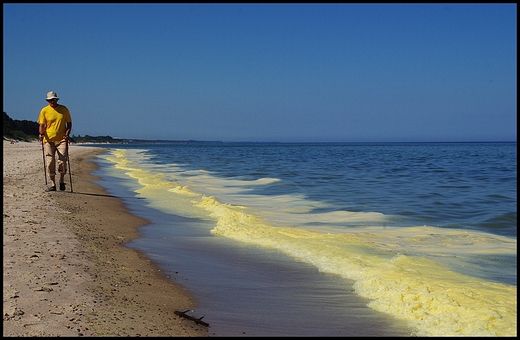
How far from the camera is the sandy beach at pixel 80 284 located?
3.65 m

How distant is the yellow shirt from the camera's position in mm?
10664

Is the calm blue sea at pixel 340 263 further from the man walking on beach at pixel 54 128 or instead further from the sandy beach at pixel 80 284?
the man walking on beach at pixel 54 128

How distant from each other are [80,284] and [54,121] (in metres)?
7.01

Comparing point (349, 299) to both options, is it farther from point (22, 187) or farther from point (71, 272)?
point (22, 187)

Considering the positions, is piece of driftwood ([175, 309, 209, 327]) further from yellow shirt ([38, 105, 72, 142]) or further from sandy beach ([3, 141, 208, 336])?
yellow shirt ([38, 105, 72, 142])

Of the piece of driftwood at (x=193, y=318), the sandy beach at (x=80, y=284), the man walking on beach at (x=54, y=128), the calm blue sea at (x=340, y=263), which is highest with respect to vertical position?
Result: the man walking on beach at (x=54, y=128)

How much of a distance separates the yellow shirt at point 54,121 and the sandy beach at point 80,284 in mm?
2932

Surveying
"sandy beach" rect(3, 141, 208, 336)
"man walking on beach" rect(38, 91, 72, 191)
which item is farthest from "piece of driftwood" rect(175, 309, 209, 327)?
"man walking on beach" rect(38, 91, 72, 191)

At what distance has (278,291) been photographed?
5055 mm

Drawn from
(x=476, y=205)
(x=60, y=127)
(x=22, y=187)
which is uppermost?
(x=60, y=127)

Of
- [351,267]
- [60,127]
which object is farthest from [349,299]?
[60,127]

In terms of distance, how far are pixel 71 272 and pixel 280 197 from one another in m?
9.65

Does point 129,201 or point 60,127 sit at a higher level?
point 60,127

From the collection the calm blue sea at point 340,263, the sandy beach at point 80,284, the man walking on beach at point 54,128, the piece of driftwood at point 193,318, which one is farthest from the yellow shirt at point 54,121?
the piece of driftwood at point 193,318
